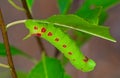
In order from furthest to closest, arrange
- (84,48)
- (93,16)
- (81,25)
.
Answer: (84,48) → (93,16) → (81,25)

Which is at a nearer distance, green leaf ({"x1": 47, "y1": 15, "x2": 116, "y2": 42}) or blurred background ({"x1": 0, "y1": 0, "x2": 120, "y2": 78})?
green leaf ({"x1": 47, "y1": 15, "x2": 116, "y2": 42})

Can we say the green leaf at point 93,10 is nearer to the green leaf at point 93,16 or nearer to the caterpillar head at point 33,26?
the green leaf at point 93,16

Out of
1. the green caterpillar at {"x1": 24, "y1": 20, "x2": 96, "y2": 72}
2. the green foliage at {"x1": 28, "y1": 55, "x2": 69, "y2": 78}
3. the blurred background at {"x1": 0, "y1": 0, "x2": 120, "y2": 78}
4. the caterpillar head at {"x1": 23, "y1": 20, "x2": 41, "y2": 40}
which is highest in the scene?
the caterpillar head at {"x1": 23, "y1": 20, "x2": 41, "y2": 40}

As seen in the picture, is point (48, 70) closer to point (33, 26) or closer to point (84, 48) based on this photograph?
point (33, 26)

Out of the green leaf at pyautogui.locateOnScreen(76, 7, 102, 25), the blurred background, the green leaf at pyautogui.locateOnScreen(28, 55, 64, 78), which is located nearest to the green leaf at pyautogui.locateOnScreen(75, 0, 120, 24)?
the green leaf at pyautogui.locateOnScreen(76, 7, 102, 25)

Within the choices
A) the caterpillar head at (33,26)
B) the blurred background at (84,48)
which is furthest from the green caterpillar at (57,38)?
the blurred background at (84,48)

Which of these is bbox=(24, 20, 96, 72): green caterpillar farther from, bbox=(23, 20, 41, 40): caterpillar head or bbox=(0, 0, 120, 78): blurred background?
bbox=(0, 0, 120, 78): blurred background

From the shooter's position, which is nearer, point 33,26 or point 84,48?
point 33,26

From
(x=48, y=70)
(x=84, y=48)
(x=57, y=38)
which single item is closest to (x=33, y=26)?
(x=57, y=38)

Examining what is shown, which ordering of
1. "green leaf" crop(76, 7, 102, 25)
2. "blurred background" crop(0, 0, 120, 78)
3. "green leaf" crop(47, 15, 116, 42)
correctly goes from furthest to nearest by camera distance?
1. "blurred background" crop(0, 0, 120, 78)
2. "green leaf" crop(76, 7, 102, 25)
3. "green leaf" crop(47, 15, 116, 42)
